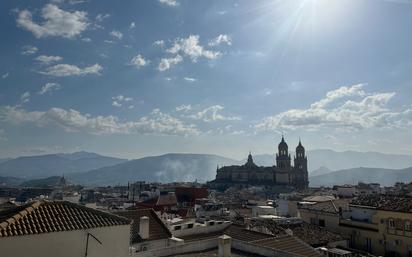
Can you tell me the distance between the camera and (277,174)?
6486 inches

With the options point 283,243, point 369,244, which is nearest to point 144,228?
point 283,243

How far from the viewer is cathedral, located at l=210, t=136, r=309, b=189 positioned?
163 metres

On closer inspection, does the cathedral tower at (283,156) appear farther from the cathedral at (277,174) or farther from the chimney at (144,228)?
the chimney at (144,228)

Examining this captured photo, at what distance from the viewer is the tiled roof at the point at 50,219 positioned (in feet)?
46.2

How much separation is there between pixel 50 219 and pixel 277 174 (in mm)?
154751

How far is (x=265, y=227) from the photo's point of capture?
112ft

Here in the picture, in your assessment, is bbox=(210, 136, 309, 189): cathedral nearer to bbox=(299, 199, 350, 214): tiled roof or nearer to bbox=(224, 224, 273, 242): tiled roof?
bbox=(299, 199, 350, 214): tiled roof

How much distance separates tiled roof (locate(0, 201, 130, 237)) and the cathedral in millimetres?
147088

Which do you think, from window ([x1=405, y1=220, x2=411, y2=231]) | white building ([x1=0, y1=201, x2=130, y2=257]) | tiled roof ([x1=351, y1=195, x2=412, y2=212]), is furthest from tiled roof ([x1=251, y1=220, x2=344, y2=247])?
white building ([x1=0, y1=201, x2=130, y2=257])

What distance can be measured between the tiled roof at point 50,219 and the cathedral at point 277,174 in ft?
483

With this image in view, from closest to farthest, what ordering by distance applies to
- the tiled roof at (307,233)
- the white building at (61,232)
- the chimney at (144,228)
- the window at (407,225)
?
the white building at (61,232) → the chimney at (144,228) → the tiled roof at (307,233) → the window at (407,225)

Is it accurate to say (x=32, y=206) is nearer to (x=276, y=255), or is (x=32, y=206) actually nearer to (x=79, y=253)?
(x=79, y=253)

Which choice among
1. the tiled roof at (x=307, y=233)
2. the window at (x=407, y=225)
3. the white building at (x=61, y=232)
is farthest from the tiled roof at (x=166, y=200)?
the white building at (x=61, y=232)

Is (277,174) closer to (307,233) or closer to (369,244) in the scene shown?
(369,244)
